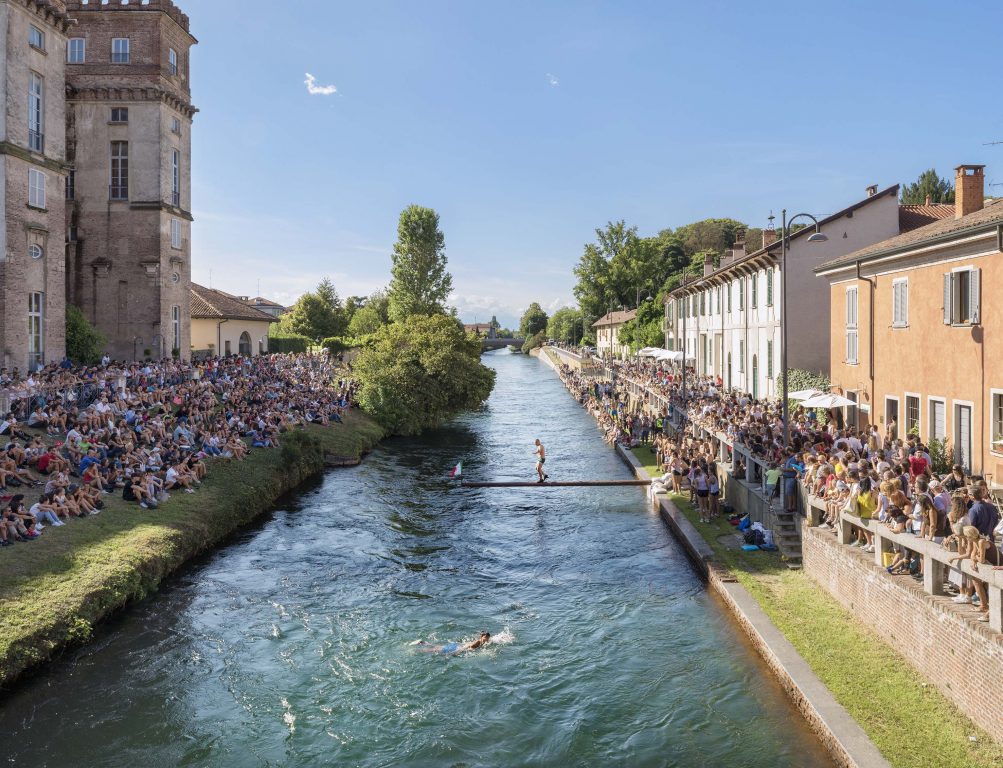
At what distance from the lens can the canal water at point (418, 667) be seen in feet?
38.2

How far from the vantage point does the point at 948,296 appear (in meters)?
19.4

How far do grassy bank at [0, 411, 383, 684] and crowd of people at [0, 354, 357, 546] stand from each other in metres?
0.54

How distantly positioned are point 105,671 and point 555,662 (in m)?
8.09

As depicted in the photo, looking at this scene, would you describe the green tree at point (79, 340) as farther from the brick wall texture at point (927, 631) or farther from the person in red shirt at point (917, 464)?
the person in red shirt at point (917, 464)

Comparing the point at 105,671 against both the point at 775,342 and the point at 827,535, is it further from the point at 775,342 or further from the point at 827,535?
the point at 775,342

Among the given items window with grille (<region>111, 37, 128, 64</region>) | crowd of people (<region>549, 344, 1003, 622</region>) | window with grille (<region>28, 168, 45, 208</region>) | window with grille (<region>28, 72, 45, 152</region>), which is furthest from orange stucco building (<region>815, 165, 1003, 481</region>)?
window with grille (<region>111, 37, 128, 64</region>)

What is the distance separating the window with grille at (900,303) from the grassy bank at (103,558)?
792 inches

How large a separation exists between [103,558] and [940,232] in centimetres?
2133

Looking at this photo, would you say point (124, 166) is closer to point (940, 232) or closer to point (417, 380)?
point (417, 380)

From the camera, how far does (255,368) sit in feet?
144

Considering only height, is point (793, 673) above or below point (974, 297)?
below

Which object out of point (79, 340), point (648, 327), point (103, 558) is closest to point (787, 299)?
point (103, 558)

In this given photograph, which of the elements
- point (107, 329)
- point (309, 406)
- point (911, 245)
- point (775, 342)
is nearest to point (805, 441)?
point (911, 245)

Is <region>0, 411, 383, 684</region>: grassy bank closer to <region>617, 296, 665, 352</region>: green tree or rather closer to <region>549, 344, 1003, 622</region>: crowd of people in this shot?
<region>549, 344, 1003, 622</region>: crowd of people
